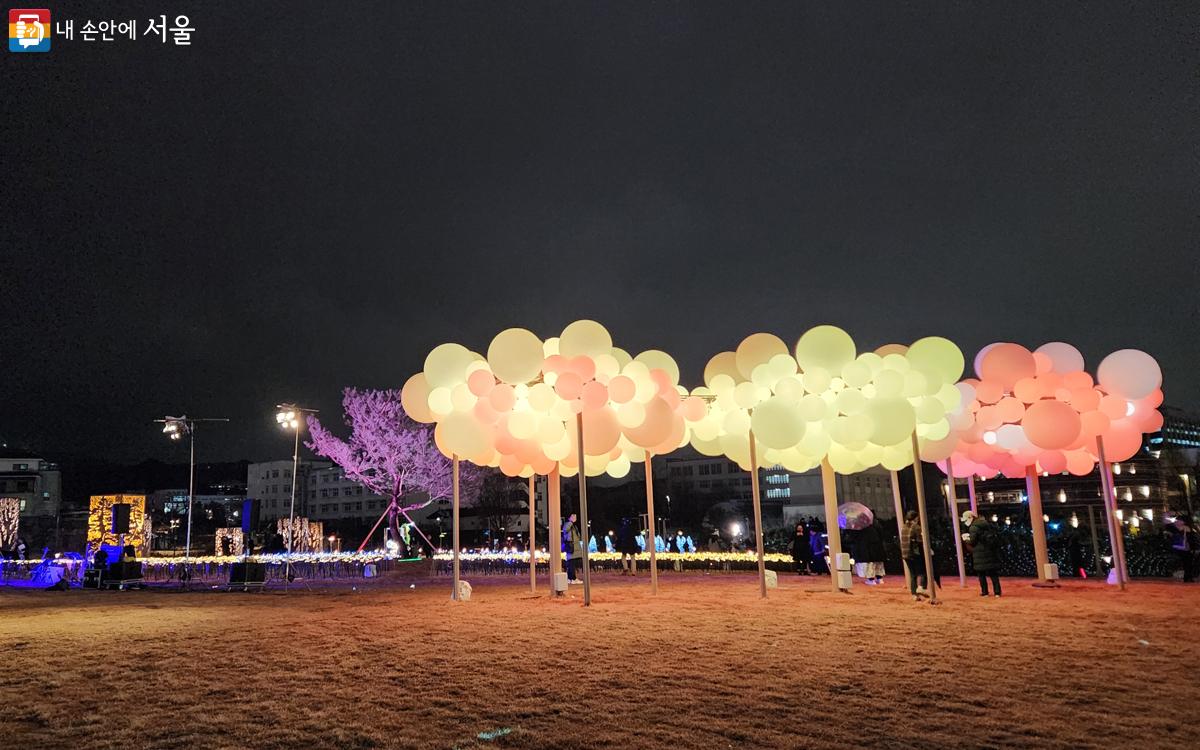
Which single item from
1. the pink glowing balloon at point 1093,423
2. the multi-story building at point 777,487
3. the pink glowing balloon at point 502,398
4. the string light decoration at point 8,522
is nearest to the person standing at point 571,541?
the pink glowing balloon at point 502,398

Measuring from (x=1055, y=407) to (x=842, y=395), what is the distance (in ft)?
11.8

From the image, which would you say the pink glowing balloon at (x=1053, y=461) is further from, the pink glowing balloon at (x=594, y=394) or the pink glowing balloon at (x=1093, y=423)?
the pink glowing balloon at (x=594, y=394)

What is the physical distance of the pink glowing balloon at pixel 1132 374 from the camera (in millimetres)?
12133

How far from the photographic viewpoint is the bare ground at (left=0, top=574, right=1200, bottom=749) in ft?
14.1

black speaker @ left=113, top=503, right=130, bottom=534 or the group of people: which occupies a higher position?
black speaker @ left=113, top=503, right=130, bottom=534

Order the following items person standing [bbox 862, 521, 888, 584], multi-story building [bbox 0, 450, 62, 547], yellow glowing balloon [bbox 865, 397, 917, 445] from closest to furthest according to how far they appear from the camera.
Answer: yellow glowing balloon [bbox 865, 397, 917, 445], person standing [bbox 862, 521, 888, 584], multi-story building [bbox 0, 450, 62, 547]

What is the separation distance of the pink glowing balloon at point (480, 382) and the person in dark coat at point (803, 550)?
34.7 feet

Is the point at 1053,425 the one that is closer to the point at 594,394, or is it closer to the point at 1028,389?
the point at 1028,389

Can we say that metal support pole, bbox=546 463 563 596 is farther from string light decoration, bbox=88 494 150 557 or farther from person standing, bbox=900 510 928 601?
string light decoration, bbox=88 494 150 557

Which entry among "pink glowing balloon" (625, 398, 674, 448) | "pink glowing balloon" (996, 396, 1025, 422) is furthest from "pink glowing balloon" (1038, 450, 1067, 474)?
"pink glowing balloon" (625, 398, 674, 448)

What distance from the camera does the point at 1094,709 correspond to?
183 inches

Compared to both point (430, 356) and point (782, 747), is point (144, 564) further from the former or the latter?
point (782, 747)

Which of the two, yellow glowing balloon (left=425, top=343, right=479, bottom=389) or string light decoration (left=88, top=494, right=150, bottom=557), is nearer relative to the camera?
yellow glowing balloon (left=425, top=343, right=479, bottom=389)

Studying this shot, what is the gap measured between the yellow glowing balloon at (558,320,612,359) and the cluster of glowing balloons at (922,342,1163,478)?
6.19 meters
